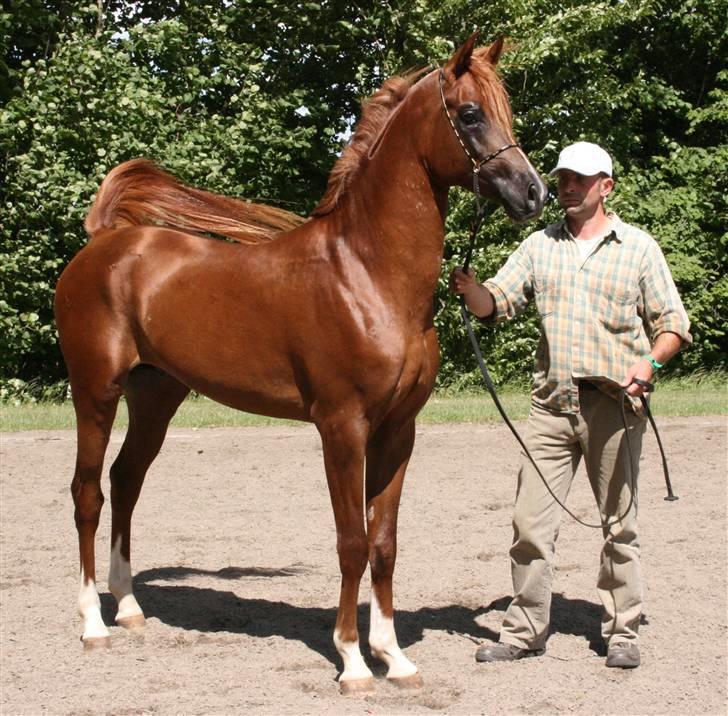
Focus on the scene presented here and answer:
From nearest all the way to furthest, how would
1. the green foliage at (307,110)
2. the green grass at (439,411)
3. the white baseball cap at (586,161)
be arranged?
the white baseball cap at (586,161), the green grass at (439,411), the green foliage at (307,110)

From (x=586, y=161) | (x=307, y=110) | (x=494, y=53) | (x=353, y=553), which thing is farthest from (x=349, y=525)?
(x=307, y=110)

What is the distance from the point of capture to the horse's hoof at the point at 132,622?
15.9ft

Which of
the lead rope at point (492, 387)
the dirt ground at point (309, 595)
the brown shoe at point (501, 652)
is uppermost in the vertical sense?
the lead rope at point (492, 387)

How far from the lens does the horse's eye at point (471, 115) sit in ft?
12.2

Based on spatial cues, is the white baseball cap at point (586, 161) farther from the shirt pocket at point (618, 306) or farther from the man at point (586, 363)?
the shirt pocket at point (618, 306)

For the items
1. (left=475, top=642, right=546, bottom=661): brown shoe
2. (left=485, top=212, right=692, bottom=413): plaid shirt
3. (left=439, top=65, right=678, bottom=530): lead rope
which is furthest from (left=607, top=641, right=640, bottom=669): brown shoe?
(left=485, top=212, right=692, bottom=413): plaid shirt

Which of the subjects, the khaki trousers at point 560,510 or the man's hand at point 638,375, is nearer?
the man's hand at point 638,375

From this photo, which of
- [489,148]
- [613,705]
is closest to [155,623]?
[613,705]

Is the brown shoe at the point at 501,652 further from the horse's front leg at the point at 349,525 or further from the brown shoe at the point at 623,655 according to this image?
the horse's front leg at the point at 349,525

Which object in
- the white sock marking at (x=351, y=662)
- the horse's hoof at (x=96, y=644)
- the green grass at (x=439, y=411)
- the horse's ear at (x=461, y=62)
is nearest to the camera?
the horse's ear at (x=461, y=62)

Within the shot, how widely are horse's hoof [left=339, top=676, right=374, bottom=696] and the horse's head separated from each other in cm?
184

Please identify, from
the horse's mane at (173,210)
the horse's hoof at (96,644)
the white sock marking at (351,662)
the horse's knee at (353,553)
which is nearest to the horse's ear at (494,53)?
the horse's mane at (173,210)

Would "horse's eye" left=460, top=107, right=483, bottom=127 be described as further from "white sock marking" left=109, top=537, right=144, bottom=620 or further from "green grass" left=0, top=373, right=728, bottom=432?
"green grass" left=0, top=373, right=728, bottom=432

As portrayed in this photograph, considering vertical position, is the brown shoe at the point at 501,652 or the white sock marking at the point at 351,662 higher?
the white sock marking at the point at 351,662
